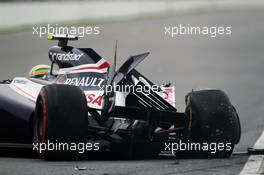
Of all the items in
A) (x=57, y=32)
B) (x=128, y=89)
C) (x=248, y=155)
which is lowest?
(x=248, y=155)

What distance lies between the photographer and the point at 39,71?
39.0 ft

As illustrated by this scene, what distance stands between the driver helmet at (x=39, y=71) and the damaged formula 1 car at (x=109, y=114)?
78 centimetres

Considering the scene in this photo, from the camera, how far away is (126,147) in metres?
9.81

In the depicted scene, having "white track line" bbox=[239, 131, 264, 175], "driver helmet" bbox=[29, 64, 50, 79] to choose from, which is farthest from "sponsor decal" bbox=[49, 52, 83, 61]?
"white track line" bbox=[239, 131, 264, 175]

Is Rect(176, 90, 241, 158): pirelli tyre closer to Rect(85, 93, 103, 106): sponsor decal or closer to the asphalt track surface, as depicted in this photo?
Rect(85, 93, 103, 106): sponsor decal

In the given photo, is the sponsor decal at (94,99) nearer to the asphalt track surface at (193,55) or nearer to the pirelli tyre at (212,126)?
the pirelli tyre at (212,126)

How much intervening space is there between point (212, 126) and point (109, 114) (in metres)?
1.20

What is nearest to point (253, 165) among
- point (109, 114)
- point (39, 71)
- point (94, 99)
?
point (109, 114)

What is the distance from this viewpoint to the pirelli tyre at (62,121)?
9094mm

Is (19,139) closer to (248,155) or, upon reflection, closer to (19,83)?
(19,83)

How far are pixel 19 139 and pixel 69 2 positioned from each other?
183 cm

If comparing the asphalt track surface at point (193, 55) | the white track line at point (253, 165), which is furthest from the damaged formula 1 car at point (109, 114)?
the asphalt track surface at point (193, 55)

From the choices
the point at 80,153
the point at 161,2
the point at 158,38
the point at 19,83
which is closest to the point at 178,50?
the point at 158,38

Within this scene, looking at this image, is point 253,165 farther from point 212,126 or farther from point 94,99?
point 94,99
